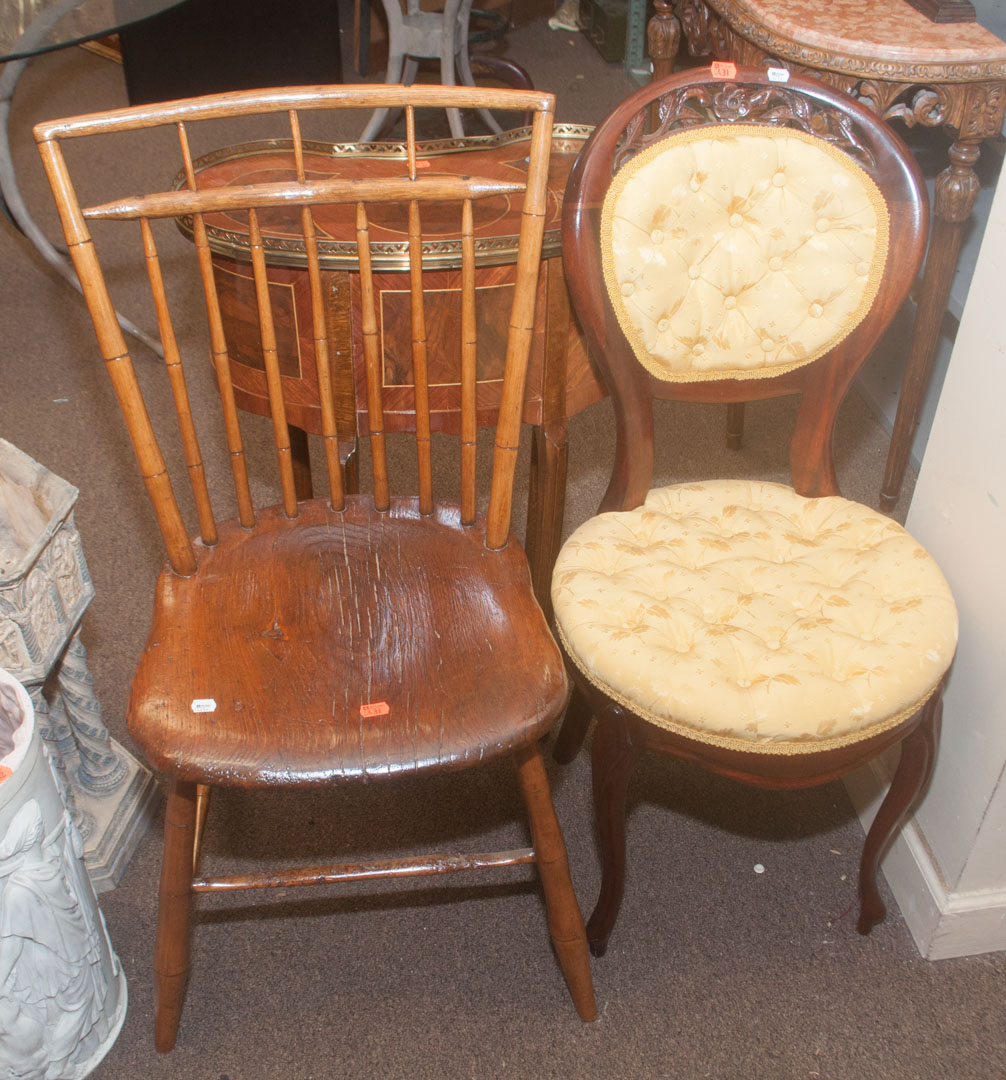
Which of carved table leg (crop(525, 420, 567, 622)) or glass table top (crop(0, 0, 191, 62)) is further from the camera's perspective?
glass table top (crop(0, 0, 191, 62))

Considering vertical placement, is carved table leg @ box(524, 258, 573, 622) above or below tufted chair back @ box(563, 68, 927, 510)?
below

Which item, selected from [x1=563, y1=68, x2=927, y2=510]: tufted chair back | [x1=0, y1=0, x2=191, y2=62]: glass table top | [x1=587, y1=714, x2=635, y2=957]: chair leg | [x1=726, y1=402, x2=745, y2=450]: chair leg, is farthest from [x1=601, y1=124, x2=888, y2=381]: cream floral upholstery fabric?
[x1=0, y1=0, x2=191, y2=62]: glass table top

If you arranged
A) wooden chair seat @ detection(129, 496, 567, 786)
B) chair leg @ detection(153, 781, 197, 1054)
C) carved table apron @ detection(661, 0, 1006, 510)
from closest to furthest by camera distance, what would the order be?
wooden chair seat @ detection(129, 496, 567, 786), chair leg @ detection(153, 781, 197, 1054), carved table apron @ detection(661, 0, 1006, 510)

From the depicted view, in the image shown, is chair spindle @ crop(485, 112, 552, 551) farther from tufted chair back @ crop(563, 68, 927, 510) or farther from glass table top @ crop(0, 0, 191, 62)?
glass table top @ crop(0, 0, 191, 62)

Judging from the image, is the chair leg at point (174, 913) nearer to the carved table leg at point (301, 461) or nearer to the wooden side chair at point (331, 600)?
the wooden side chair at point (331, 600)

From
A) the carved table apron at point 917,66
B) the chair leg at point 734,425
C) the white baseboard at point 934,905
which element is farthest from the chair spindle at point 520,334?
the chair leg at point 734,425

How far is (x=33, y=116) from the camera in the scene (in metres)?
3.78

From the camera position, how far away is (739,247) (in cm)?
132

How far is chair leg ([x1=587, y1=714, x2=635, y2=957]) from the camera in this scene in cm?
124

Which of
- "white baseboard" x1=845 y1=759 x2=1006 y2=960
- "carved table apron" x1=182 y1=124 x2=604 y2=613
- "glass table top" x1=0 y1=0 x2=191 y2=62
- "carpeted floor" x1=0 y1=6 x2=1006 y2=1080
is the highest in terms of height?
"glass table top" x1=0 y1=0 x2=191 y2=62

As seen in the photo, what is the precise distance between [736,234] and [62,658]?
1011mm

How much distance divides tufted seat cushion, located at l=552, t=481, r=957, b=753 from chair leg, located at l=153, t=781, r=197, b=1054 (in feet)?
1.52

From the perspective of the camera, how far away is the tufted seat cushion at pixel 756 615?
1.14m

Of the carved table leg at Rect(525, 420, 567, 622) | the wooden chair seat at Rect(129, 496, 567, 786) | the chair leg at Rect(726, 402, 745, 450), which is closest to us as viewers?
the wooden chair seat at Rect(129, 496, 567, 786)
